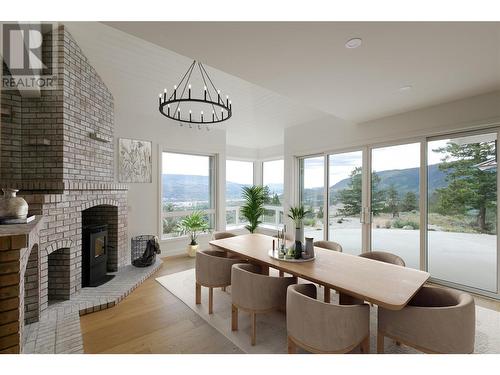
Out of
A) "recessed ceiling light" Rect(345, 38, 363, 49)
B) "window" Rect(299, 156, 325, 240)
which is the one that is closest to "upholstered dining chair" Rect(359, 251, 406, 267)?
"recessed ceiling light" Rect(345, 38, 363, 49)

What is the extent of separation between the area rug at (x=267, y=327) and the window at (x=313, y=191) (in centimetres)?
201

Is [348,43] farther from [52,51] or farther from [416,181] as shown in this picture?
[52,51]

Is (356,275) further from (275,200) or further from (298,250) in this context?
(275,200)

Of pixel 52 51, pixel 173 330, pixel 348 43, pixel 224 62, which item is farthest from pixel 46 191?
pixel 348 43

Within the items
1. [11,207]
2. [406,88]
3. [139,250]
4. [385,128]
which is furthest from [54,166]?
[385,128]

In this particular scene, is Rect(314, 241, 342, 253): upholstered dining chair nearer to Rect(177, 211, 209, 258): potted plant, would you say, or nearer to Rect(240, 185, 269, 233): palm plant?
Rect(240, 185, 269, 233): palm plant

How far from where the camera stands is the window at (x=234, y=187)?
22.3 ft

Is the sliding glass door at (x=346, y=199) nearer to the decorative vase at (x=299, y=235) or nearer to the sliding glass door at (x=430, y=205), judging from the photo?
the sliding glass door at (x=430, y=205)

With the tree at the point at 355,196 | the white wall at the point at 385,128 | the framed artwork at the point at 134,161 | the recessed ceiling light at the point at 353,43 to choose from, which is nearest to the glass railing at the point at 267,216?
the white wall at the point at 385,128

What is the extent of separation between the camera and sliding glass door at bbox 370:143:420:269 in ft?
11.4

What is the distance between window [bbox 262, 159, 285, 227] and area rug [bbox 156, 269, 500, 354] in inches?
154

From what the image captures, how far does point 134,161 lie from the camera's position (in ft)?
13.8

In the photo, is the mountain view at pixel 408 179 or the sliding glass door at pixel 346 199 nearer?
the mountain view at pixel 408 179

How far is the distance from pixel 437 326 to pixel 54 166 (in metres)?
3.79
